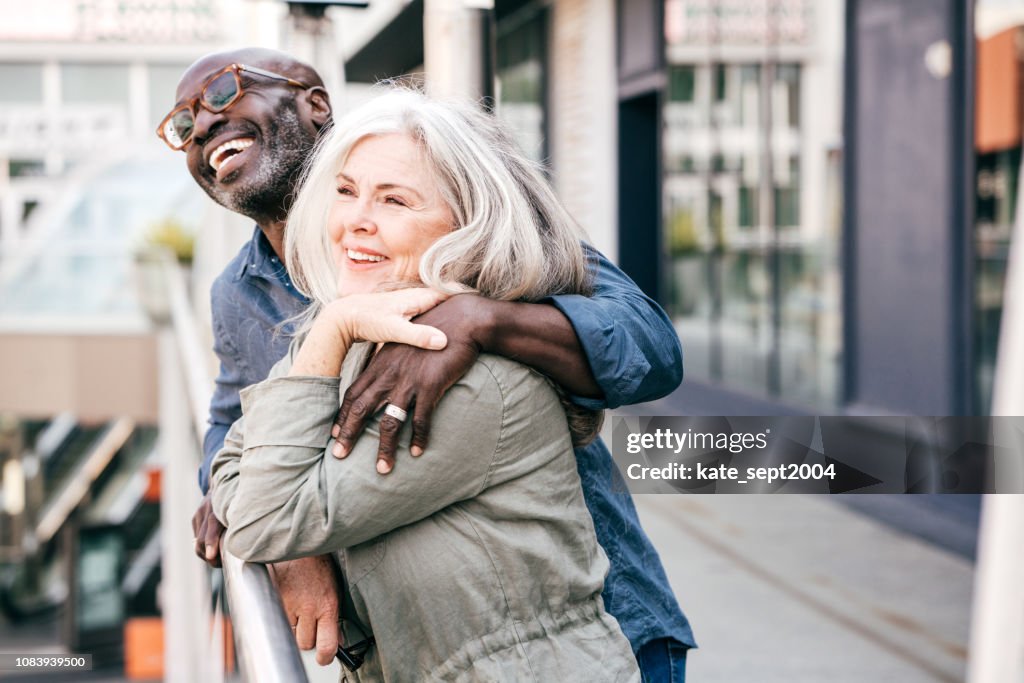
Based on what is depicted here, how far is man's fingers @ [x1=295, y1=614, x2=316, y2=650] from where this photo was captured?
5.71ft

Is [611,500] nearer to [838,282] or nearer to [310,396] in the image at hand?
[310,396]

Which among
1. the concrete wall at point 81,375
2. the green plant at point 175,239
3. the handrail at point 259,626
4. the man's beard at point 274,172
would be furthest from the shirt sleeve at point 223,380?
the concrete wall at point 81,375

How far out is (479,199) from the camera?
1.63 meters

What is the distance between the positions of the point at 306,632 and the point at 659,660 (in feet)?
1.84

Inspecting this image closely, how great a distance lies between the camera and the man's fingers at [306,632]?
68.5 inches

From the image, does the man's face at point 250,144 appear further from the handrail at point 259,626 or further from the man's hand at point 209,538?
the handrail at point 259,626

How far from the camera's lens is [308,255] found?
184cm

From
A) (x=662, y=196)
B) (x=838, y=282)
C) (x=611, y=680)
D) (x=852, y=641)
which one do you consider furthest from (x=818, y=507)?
(x=611, y=680)

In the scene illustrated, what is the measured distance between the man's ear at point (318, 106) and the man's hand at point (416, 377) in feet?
2.84

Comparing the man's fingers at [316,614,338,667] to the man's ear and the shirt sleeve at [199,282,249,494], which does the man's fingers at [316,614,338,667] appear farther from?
the man's ear

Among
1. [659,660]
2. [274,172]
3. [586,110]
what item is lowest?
[659,660]

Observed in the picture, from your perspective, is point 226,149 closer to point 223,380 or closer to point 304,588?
point 223,380

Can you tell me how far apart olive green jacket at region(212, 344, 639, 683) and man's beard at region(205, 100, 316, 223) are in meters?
0.70

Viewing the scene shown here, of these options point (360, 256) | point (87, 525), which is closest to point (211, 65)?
point (360, 256)
